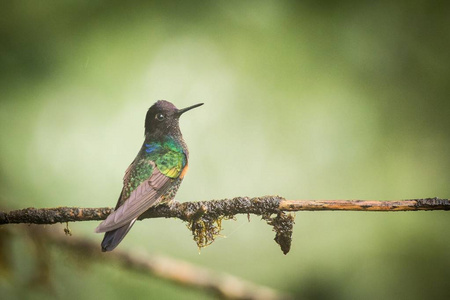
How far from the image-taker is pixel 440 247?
3402 millimetres

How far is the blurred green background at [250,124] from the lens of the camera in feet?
9.84

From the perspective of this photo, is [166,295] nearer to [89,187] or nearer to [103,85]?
[89,187]

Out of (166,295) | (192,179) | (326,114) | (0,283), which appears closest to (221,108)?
(192,179)

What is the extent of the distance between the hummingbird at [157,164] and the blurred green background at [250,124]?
16cm

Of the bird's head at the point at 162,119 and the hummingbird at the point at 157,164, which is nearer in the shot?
the hummingbird at the point at 157,164

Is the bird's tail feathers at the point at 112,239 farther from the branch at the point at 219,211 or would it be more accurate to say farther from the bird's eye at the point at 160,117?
the bird's eye at the point at 160,117

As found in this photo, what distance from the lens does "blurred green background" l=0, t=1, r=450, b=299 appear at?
2998 millimetres

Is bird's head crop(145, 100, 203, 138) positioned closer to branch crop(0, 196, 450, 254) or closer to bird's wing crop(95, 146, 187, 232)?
bird's wing crop(95, 146, 187, 232)

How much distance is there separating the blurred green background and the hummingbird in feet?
0.53

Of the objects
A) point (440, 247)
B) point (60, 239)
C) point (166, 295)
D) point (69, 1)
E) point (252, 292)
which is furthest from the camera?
point (69, 1)

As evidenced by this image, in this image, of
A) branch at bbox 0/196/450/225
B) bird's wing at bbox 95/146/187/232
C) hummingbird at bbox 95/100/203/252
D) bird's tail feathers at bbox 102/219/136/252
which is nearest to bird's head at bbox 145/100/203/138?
hummingbird at bbox 95/100/203/252

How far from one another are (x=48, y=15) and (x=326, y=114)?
91.1 inches

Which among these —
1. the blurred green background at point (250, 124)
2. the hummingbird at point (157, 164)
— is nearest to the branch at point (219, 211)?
the hummingbird at point (157, 164)

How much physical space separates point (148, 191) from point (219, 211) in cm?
37
